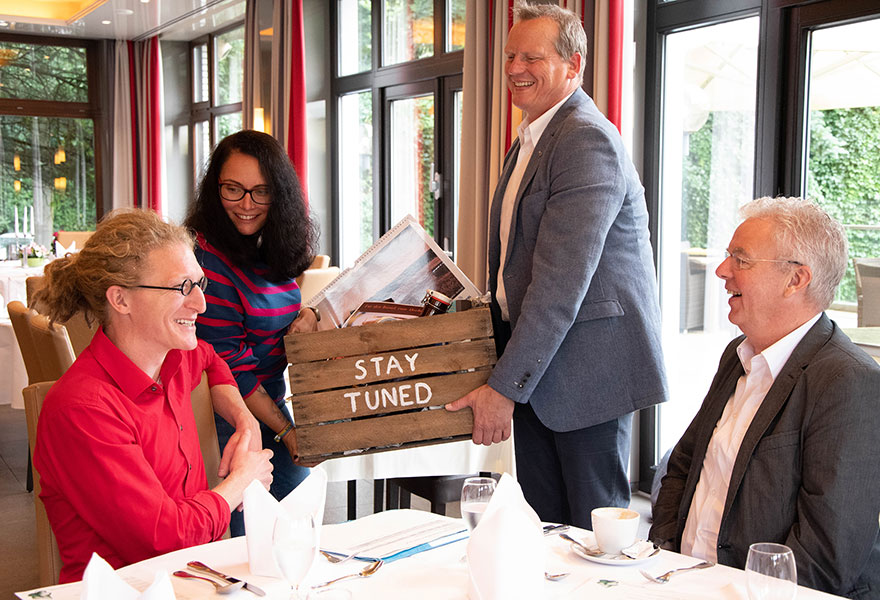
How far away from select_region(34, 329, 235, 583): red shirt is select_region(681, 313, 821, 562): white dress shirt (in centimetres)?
93

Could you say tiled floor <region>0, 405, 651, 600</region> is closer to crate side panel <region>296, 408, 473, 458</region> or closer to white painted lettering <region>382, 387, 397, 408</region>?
crate side panel <region>296, 408, 473, 458</region>

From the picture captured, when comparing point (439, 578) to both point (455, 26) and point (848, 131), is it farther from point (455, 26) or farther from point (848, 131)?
point (455, 26)

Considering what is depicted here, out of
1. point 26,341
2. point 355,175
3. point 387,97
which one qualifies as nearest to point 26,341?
point 26,341

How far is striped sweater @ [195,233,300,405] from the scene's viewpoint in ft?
7.12

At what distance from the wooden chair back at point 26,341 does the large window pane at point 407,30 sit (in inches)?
132

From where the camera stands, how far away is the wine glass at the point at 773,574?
1.20 metres

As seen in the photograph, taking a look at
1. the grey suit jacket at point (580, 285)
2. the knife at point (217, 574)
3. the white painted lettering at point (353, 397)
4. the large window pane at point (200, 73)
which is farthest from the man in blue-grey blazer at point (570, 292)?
the large window pane at point (200, 73)

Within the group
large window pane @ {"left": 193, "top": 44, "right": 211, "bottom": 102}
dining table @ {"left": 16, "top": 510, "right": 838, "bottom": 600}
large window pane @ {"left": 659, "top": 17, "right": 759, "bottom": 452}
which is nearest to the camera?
dining table @ {"left": 16, "top": 510, "right": 838, "bottom": 600}

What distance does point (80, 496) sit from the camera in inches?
61.7

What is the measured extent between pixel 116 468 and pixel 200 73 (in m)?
9.58

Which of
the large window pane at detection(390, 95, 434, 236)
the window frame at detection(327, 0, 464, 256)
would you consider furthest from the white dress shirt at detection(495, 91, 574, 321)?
the large window pane at detection(390, 95, 434, 236)

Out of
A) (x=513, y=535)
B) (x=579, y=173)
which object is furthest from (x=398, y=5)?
(x=513, y=535)

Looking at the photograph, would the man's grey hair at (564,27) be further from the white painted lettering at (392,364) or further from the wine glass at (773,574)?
the wine glass at (773,574)

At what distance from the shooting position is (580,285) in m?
2.02
